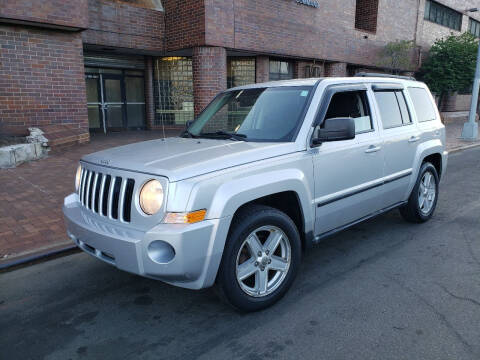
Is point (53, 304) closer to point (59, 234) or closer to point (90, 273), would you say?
point (90, 273)

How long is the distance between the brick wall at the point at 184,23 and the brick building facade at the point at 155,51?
0.03 metres

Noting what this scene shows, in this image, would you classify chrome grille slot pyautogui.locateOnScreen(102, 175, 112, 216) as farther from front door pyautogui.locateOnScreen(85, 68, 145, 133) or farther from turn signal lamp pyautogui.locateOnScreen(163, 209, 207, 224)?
front door pyautogui.locateOnScreen(85, 68, 145, 133)

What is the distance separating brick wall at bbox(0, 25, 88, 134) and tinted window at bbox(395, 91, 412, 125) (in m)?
8.73

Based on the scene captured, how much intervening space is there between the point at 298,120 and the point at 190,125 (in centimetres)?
152

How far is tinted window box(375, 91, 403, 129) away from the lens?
171 inches

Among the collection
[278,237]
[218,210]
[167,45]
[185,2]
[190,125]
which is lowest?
[278,237]

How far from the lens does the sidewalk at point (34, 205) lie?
4434 millimetres

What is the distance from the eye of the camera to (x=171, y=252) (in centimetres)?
263

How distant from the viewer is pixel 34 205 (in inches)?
226

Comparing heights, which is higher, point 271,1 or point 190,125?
point 271,1

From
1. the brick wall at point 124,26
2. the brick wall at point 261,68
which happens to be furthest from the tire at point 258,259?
the brick wall at point 261,68

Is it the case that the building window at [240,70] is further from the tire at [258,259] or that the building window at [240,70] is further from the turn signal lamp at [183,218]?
the turn signal lamp at [183,218]

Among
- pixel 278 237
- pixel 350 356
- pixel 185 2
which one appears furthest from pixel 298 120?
pixel 185 2

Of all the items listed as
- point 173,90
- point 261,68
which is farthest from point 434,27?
point 173,90
